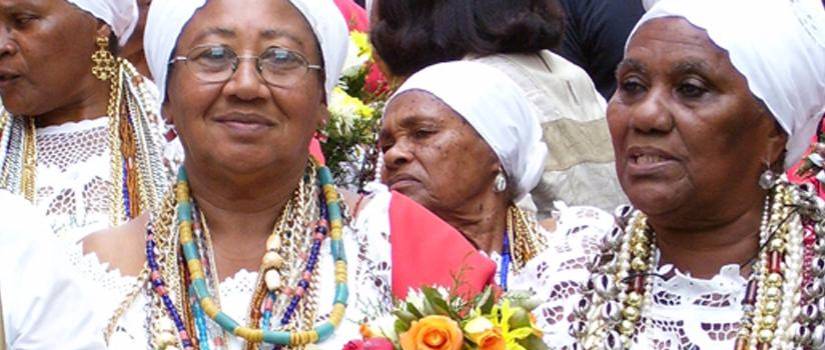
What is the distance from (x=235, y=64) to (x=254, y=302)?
0.60 meters

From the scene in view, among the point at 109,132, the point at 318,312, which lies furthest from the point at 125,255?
the point at 109,132

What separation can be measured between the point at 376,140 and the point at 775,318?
8.69 feet

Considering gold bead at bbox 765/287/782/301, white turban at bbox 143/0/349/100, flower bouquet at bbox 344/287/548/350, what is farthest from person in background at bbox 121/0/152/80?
gold bead at bbox 765/287/782/301

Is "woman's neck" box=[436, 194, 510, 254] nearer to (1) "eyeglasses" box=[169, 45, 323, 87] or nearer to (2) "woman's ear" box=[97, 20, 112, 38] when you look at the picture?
(2) "woman's ear" box=[97, 20, 112, 38]

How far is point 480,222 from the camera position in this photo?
675cm

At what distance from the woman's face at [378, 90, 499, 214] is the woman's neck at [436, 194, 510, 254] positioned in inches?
1.0

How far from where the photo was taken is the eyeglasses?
17.3 ft

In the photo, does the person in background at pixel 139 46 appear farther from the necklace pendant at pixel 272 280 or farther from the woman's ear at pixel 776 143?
the woman's ear at pixel 776 143

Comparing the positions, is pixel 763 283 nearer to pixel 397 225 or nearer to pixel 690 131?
pixel 690 131

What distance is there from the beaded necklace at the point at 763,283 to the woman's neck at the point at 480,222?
1.57 metres

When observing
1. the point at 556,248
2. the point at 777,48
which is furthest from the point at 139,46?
the point at 777,48

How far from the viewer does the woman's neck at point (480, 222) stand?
6727 mm

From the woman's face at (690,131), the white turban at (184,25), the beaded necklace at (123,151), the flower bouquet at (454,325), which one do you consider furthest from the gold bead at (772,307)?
the beaded necklace at (123,151)

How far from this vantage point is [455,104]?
6758 millimetres
